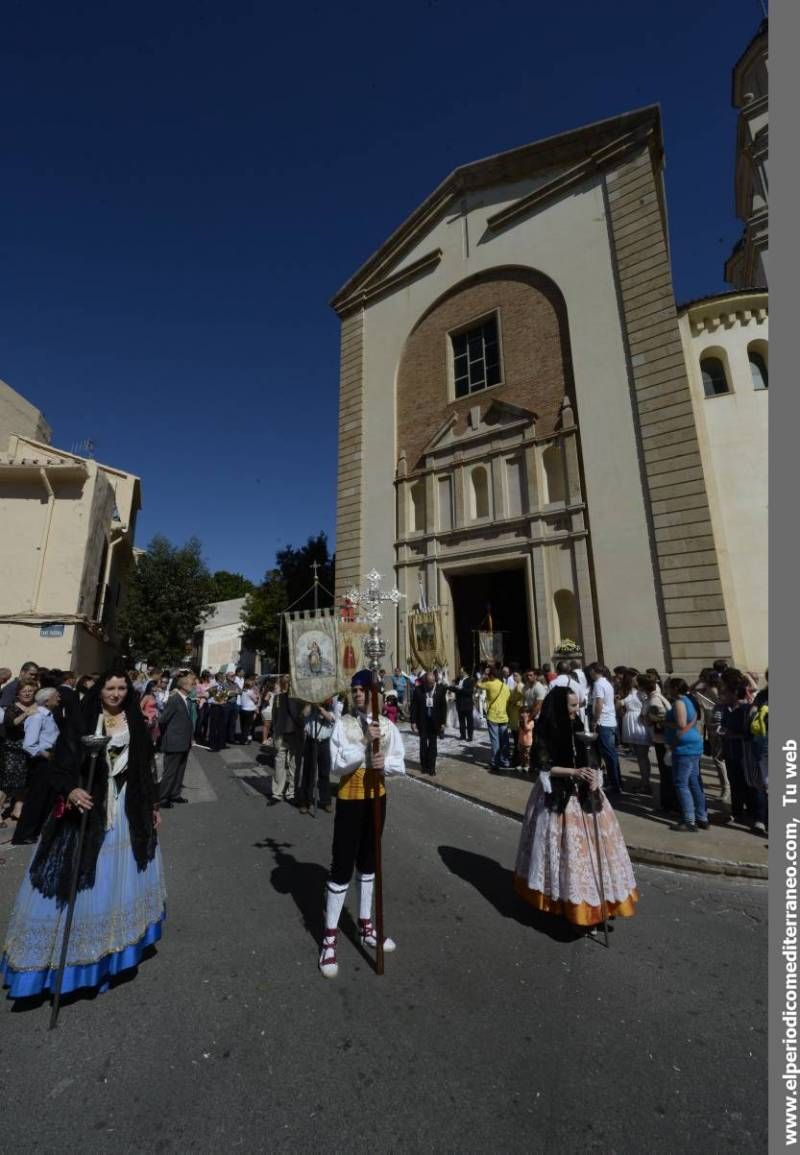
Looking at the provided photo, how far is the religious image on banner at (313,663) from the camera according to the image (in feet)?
26.3

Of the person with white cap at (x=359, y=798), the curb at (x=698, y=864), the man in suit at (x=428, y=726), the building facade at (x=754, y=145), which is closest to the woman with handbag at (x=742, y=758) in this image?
the curb at (x=698, y=864)

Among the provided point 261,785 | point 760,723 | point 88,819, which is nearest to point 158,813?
point 88,819

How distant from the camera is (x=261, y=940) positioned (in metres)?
4.03

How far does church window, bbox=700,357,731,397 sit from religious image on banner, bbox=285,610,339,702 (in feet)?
53.3

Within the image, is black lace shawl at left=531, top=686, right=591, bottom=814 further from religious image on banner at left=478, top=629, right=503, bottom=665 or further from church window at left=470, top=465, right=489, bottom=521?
church window at left=470, top=465, right=489, bottom=521

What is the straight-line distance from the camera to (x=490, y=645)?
1945 centimetres

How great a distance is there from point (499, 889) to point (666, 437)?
14560 millimetres

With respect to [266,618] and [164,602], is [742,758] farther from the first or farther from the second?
[266,618]

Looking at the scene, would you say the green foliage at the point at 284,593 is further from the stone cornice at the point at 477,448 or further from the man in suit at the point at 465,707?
the man in suit at the point at 465,707

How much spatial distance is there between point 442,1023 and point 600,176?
80.2 feet

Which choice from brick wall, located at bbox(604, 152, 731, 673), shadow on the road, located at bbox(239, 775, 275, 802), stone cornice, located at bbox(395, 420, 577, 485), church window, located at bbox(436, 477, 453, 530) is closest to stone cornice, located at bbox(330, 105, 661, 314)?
brick wall, located at bbox(604, 152, 731, 673)

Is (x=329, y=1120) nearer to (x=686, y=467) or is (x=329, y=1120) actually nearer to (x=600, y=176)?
(x=686, y=467)

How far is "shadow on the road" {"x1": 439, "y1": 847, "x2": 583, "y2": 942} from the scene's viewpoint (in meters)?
4.25
